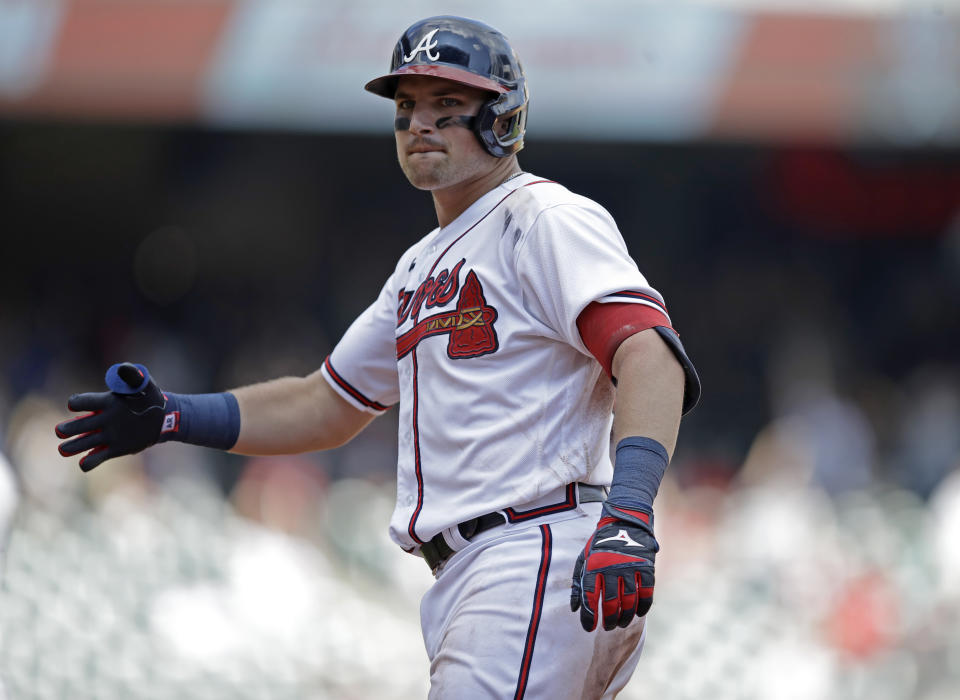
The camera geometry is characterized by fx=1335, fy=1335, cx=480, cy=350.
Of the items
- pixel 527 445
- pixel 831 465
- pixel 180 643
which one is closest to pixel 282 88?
pixel 831 465

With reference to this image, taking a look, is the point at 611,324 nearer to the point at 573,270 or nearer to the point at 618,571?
the point at 573,270

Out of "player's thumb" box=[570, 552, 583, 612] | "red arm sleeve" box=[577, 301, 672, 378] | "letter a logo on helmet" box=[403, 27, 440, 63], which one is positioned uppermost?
"letter a logo on helmet" box=[403, 27, 440, 63]

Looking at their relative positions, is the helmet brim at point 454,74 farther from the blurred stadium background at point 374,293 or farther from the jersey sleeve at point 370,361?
the blurred stadium background at point 374,293

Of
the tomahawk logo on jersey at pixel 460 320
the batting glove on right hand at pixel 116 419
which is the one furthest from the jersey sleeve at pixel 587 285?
the batting glove on right hand at pixel 116 419

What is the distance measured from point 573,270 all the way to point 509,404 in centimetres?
36

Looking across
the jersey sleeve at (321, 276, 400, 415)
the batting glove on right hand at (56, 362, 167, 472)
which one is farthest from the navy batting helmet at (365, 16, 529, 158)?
the batting glove on right hand at (56, 362, 167, 472)

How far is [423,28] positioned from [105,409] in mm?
1322

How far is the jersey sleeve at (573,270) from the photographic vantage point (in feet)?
9.98

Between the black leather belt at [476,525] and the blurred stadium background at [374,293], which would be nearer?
the black leather belt at [476,525]

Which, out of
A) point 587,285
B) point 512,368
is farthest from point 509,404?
point 587,285

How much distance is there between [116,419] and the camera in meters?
3.61

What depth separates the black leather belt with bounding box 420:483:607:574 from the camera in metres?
3.18

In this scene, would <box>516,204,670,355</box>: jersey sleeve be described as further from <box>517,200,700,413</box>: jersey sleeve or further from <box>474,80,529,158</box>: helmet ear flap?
<box>474,80,529,158</box>: helmet ear flap

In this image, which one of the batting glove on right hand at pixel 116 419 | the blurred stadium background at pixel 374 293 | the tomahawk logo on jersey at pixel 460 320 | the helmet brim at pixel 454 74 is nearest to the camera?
the tomahawk logo on jersey at pixel 460 320
